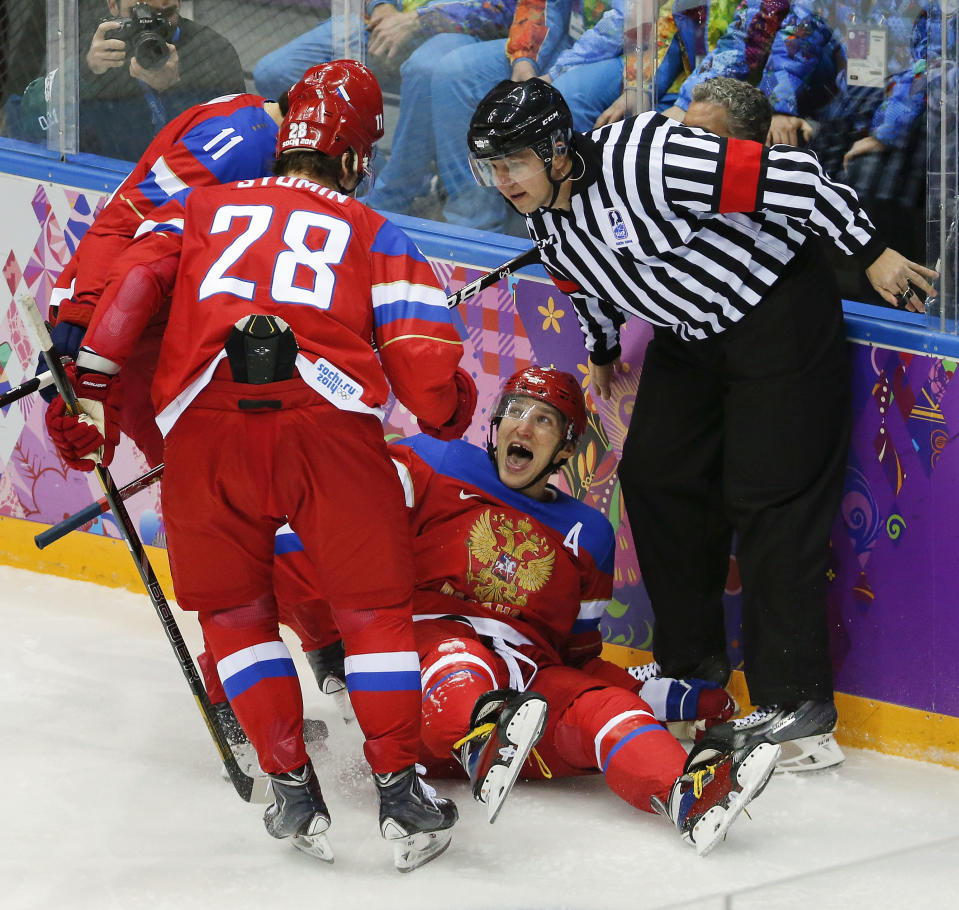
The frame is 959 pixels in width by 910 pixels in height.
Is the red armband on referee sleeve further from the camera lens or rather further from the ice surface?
the camera lens

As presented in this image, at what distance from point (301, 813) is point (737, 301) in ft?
3.94

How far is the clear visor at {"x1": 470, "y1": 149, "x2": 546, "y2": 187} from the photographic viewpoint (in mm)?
2818

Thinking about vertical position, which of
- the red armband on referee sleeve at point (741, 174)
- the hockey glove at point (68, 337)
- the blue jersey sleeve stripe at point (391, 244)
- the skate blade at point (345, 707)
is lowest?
the skate blade at point (345, 707)

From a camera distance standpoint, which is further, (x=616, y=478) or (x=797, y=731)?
(x=616, y=478)

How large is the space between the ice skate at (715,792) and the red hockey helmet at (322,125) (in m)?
1.16

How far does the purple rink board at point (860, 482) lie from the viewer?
3.00m

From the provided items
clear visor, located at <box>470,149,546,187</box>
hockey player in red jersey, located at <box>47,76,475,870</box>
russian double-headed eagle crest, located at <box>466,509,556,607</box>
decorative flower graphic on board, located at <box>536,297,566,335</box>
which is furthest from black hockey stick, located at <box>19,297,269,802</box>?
decorative flower graphic on board, located at <box>536,297,566,335</box>

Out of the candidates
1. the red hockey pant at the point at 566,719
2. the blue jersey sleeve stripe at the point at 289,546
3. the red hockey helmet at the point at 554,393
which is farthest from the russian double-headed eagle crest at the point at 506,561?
the blue jersey sleeve stripe at the point at 289,546

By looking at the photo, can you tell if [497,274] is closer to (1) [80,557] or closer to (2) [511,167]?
(2) [511,167]

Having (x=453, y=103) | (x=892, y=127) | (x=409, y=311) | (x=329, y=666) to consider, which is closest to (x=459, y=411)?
(x=409, y=311)

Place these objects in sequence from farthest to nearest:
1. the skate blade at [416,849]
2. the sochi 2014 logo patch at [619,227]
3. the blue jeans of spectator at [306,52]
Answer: the blue jeans of spectator at [306,52] → the sochi 2014 logo patch at [619,227] → the skate blade at [416,849]

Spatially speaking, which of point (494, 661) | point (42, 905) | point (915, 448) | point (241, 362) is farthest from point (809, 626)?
point (42, 905)

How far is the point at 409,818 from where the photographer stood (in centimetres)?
255

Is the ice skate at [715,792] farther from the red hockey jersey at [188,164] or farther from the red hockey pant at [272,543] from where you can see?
the red hockey jersey at [188,164]
